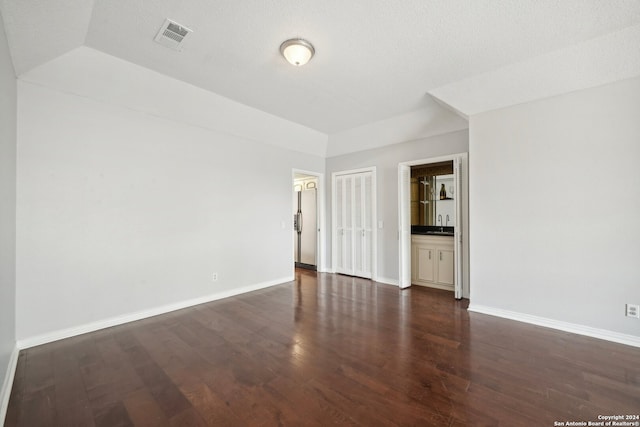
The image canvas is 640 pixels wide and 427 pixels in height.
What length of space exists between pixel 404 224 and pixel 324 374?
3.24 m

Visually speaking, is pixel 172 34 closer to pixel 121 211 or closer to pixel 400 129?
pixel 121 211

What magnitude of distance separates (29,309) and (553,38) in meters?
5.73

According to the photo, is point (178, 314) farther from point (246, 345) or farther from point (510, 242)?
point (510, 242)

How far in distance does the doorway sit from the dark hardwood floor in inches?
114

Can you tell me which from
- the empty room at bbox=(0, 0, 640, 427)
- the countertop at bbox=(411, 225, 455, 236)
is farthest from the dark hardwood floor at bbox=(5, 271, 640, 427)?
the countertop at bbox=(411, 225, 455, 236)

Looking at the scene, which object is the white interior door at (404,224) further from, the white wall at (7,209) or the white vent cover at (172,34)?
the white wall at (7,209)

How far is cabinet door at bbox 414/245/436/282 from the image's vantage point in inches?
192

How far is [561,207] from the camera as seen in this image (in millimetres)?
3051

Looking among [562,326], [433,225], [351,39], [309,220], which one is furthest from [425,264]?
[351,39]

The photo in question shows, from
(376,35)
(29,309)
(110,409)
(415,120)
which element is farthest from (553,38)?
(29,309)

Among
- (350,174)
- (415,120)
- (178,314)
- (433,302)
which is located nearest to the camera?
(178,314)

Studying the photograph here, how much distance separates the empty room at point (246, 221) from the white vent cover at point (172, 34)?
0.03 m

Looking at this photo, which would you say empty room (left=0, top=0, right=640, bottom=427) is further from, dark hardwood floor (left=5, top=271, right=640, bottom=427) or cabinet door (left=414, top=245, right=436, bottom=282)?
cabinet door (left=414, top=245, right=436, bottom=282)

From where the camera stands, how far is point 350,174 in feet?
18.7
